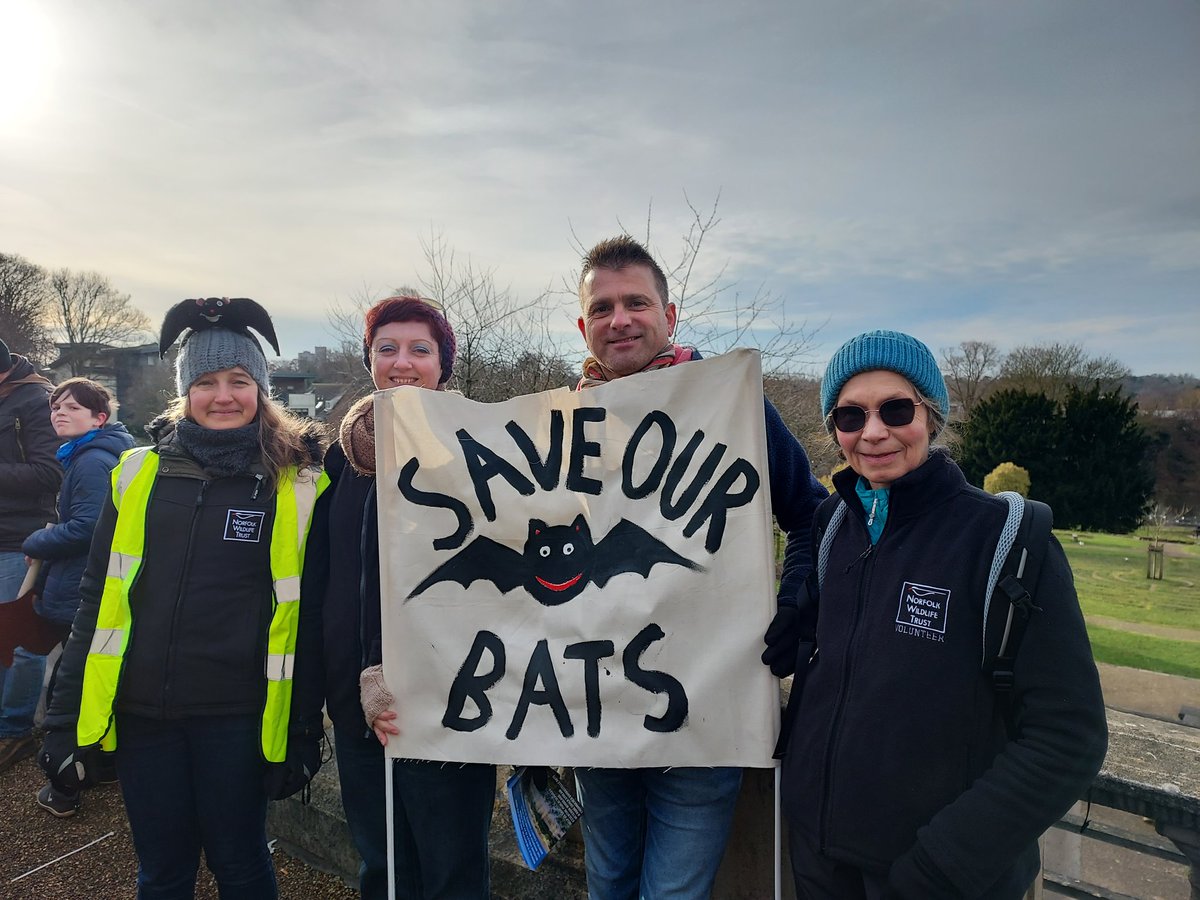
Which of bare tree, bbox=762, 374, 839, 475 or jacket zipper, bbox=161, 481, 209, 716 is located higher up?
bare tree, bbox=762, 374, 839, 475

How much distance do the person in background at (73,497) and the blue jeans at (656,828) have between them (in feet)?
11.5

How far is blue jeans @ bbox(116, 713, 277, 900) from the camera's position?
230 cm

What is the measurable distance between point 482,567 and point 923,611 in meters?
1.32

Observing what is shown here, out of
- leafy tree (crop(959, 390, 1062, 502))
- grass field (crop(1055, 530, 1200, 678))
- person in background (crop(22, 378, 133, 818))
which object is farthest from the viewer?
leafy tree (crop(959, 390, 1062, 502))

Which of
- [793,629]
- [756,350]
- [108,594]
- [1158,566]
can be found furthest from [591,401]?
[1158,566]

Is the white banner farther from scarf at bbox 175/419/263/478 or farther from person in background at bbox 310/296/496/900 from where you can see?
scarf at bbox 175/419/263/478

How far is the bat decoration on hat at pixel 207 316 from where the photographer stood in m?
2.51

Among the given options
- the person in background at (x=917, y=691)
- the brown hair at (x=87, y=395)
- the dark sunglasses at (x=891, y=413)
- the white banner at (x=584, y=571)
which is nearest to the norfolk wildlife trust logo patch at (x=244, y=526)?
the white banner at (x=584, y=571)

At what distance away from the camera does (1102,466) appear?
2680 centimetres

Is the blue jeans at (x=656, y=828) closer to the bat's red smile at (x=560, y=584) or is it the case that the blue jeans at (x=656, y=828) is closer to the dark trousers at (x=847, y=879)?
the dark trousers at (x=847, y=879)

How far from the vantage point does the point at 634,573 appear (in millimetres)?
2105

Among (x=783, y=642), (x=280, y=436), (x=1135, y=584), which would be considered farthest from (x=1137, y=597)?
(x=280, y=436)

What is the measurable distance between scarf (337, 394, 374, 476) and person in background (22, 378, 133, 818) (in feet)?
8.38

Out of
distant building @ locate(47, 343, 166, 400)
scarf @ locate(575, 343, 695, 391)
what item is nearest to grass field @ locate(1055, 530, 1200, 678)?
scarf @ locate(575, 343, 695, 391)
